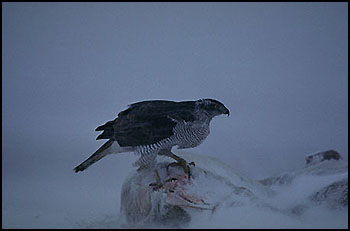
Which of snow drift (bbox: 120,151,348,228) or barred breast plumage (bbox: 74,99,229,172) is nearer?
snow drift (bbox: 120,151,348,228)

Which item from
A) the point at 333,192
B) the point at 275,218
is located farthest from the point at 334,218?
the point at 275,218

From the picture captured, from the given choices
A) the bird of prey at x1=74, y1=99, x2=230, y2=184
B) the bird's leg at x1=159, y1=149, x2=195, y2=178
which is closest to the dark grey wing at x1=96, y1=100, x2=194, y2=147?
the bird of prey at x1=74, y1=99, x2=230, y2=184

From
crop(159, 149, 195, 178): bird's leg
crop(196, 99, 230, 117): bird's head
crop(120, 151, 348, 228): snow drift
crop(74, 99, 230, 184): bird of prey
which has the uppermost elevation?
crop(196, 99, 230, 117): bird's head

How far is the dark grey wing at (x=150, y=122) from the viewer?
206 centimetres

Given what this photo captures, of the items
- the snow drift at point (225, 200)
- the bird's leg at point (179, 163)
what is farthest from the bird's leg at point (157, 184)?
the bird's leg at point (179, 163)

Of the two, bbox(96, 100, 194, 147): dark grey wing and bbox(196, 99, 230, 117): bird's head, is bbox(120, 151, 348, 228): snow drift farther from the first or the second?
bbox(196, 99, 230, 117): bird's head

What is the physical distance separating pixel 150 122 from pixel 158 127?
0.05 metres

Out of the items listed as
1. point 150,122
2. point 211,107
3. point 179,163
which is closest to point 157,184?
point 179,163

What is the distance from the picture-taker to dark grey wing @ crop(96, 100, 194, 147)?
2.06 meters

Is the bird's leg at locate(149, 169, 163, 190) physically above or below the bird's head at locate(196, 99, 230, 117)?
below

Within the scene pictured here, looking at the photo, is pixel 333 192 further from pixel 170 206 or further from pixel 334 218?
pixel 170 206

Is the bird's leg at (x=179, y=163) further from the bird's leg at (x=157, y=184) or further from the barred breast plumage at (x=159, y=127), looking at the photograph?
the bird's leg at (x=157, y=184)

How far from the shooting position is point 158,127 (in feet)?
6.77

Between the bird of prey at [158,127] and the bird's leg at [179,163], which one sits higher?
the bird of prey at [158,127]
